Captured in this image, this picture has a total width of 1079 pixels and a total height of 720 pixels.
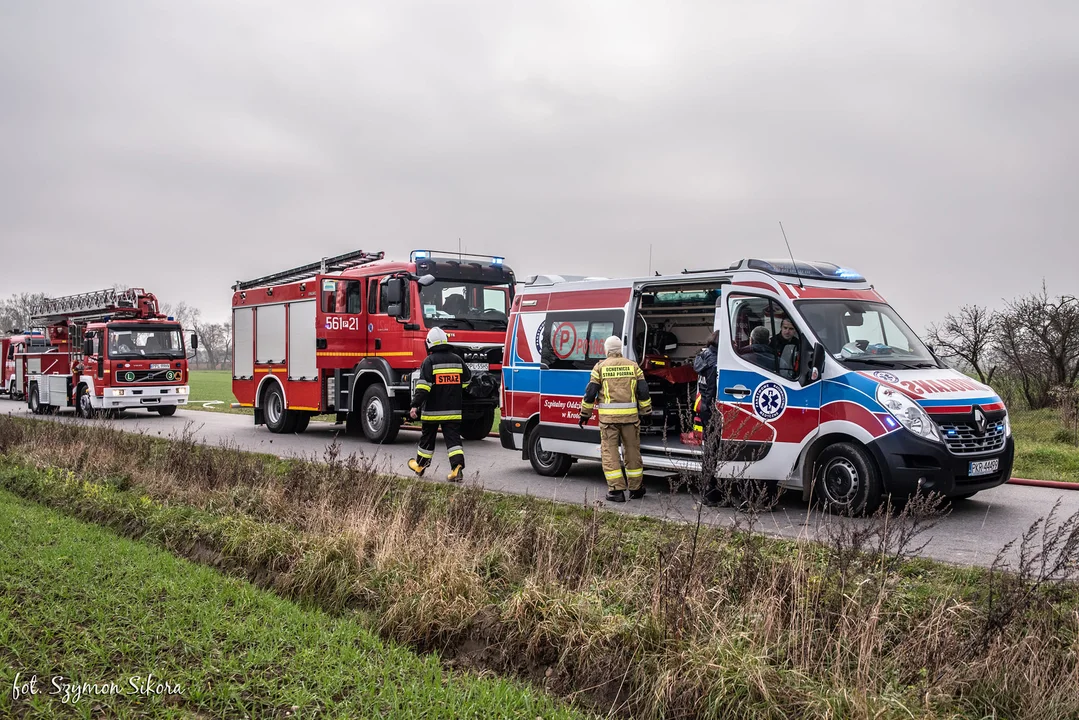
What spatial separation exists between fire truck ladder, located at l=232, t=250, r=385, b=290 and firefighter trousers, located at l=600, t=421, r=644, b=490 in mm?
9319

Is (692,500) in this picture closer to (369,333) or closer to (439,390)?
(439,390)

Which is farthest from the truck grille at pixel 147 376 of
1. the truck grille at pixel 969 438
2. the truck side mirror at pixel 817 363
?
the truck grille at pixel 969 438

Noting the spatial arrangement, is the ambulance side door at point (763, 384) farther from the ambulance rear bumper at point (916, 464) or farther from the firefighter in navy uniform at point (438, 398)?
the firefighter in navy uniform at point (438, 398)

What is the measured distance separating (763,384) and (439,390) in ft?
13.2

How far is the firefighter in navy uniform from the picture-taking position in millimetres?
10812

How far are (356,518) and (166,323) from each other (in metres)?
19.2

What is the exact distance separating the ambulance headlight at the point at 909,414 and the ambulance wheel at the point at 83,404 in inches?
848

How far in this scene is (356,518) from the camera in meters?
7.05

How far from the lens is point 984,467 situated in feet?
26.6

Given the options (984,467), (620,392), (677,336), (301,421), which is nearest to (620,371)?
(620,392)

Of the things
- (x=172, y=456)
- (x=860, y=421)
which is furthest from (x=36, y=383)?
(x=860, y=421)

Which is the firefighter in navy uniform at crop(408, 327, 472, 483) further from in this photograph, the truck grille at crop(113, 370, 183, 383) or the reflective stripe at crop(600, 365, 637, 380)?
the truck grille at crop(113, 370, 183, 383)

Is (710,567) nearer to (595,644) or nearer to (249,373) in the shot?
(595,644)

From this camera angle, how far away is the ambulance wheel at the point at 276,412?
18250 mm
